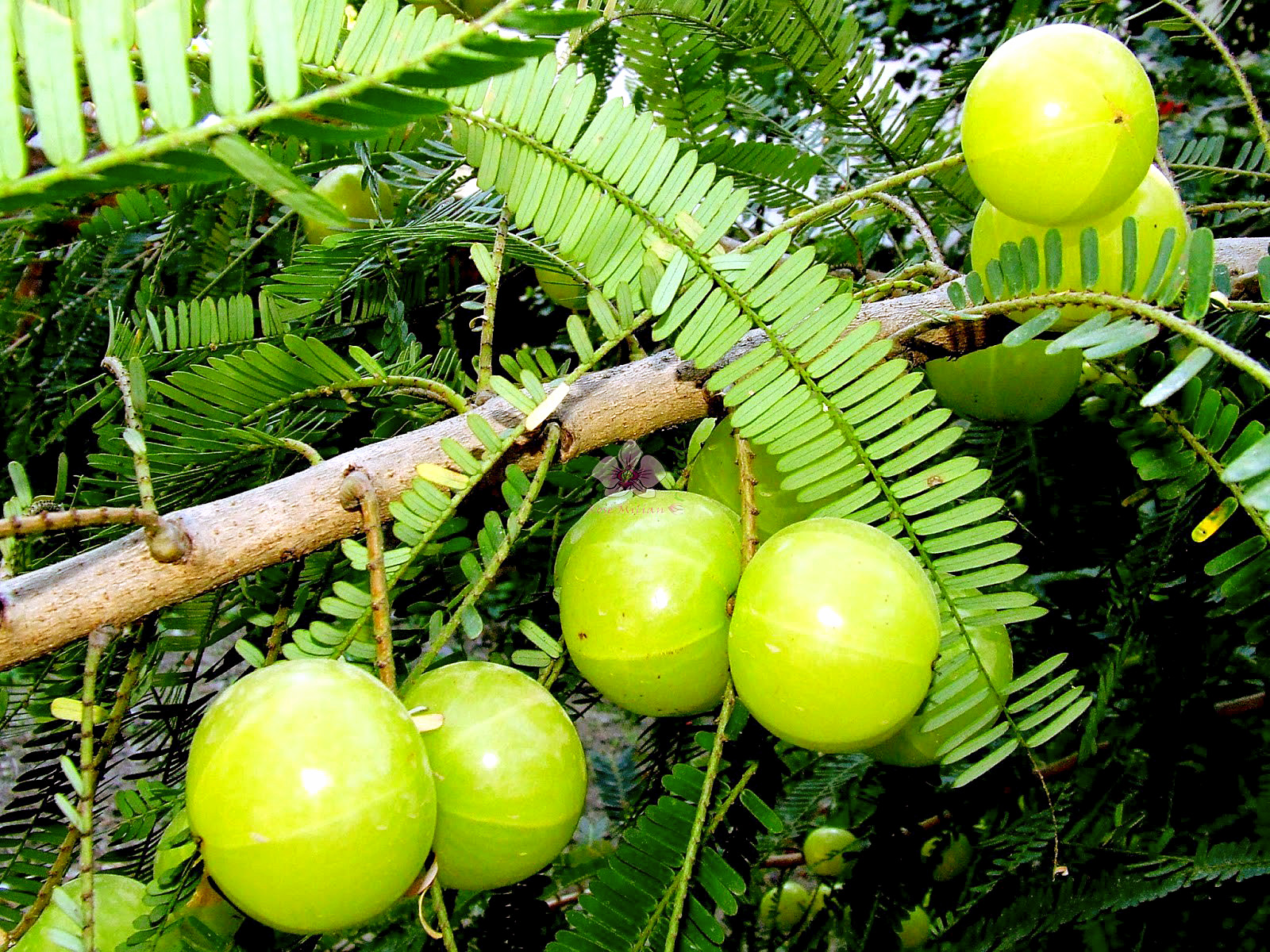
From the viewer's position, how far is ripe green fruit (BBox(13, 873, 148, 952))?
1.56ft

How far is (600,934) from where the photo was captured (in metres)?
0.46

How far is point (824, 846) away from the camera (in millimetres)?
1194

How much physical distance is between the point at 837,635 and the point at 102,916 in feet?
1.45

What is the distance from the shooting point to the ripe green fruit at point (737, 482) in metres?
0.56

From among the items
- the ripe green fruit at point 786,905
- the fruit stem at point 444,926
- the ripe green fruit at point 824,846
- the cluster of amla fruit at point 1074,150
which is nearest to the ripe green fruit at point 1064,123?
the cluster of amla fruit at point 1074,150

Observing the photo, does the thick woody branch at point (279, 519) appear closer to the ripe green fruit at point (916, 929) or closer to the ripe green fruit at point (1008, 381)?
the ripe green fruit at point (1008, 381)

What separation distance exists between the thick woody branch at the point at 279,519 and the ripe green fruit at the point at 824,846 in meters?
0.77

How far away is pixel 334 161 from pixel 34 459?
457 mm

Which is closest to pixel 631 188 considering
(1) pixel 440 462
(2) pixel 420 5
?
(1) pixel 440 462

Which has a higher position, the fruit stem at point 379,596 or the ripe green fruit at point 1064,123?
the ripe green fruit at point 1064,123

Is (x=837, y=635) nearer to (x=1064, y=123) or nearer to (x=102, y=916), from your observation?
(x=1064, y=123)

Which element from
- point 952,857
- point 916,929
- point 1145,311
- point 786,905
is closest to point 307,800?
point 1145,311

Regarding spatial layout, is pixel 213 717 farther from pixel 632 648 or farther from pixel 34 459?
pixel 34 459

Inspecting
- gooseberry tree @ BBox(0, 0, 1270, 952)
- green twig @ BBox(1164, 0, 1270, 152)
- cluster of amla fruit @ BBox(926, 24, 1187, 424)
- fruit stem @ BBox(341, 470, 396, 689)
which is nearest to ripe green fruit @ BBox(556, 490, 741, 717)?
gooseberry tree @ BBox(0, 0, 1270, 952)
